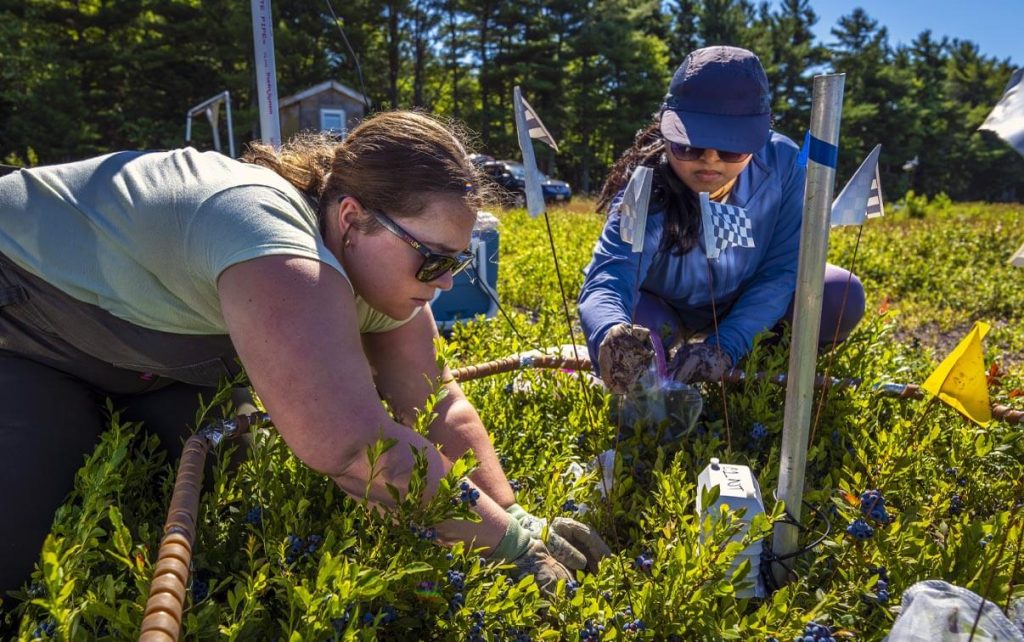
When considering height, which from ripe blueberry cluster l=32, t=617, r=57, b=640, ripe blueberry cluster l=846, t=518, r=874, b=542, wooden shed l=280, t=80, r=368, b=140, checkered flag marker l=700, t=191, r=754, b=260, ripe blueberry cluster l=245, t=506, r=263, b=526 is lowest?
wooden shed l=280, t=80, r=368, b=140

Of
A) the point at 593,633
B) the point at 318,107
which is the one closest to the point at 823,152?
the point at 593,633

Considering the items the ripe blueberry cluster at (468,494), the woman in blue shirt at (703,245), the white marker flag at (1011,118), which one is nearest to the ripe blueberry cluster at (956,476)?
the woman in blue shirt at (703,245)

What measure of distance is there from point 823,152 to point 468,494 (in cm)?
86

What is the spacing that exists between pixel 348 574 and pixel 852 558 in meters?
1.01

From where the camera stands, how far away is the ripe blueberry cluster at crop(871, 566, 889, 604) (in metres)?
1.31

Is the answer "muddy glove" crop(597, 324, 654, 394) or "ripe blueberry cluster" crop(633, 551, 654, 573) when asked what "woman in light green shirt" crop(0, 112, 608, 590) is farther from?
"muddy glove" crop(597, 324, 654, 394)

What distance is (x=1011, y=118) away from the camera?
39.5 inches

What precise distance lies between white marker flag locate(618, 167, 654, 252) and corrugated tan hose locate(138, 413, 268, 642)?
971 mm

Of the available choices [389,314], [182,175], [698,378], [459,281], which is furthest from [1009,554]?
[459,281]

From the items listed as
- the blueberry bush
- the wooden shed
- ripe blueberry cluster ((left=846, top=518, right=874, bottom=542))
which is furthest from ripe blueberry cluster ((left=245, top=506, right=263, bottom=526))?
the wooden shed

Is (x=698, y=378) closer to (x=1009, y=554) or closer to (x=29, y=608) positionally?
(x=1009, y=554)

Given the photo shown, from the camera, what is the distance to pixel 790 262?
2715mm

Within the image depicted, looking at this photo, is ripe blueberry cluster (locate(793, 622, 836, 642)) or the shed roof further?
the shed roof

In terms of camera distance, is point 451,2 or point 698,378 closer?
point 698,378
